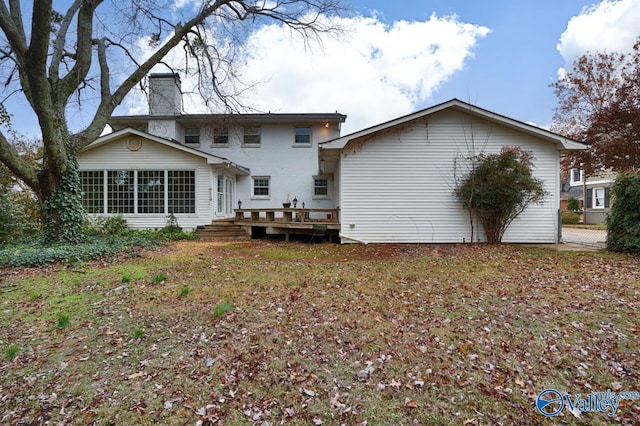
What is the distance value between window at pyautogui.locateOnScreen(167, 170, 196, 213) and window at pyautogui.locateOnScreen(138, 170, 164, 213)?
37 centimetres

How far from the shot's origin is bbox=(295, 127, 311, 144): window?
18.9 m

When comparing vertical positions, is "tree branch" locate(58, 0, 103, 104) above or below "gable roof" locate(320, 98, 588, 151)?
above

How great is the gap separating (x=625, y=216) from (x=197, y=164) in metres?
15.6

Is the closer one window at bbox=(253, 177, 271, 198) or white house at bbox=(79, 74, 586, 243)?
white house at bbox=(79, 74, 586, 243)

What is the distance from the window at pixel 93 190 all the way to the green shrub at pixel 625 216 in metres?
19.4

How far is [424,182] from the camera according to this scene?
11.4 meters

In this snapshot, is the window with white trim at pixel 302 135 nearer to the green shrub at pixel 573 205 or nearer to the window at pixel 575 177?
the green shrub at pixel 573 205

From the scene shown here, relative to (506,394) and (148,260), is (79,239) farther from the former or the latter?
(506,394)

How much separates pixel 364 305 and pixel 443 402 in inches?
80.8

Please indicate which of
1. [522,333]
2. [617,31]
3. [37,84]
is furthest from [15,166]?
[617,31]

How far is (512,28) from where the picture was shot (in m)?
11.4

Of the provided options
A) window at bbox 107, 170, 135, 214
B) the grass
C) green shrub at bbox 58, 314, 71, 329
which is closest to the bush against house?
green shrub at bbox 58, 314, 71, 329

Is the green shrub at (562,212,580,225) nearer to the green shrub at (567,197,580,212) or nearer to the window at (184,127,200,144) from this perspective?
the green shrub at (567,197,580,212)

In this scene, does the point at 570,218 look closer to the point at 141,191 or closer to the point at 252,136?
the point at 252,136
